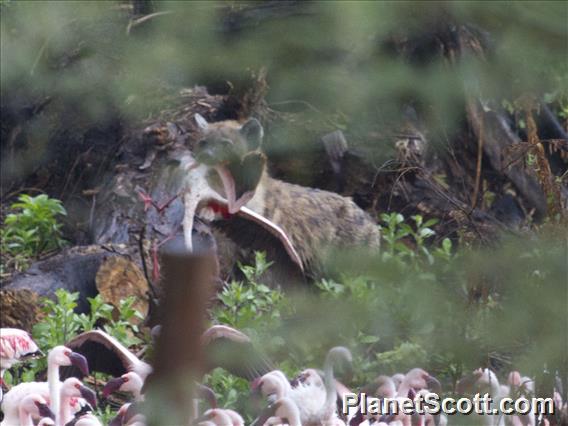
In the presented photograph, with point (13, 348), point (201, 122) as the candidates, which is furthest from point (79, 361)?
point (201, 122)

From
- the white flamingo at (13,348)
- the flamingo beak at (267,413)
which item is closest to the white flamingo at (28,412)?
the white flamingo at (13,348)

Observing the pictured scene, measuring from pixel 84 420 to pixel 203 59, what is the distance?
5.89ft

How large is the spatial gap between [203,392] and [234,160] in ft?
4.80

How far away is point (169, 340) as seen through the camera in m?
0.75

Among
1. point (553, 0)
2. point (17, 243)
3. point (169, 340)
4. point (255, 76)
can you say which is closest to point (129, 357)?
point (17, 243)

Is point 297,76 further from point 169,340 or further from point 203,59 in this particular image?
point 169,340

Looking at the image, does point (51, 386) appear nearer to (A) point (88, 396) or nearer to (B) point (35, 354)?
(A) point (88, 396)

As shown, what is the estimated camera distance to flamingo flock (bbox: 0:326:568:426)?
10.1 feet

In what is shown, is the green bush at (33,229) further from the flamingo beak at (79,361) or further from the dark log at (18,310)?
the flamingo beak at (79,361)

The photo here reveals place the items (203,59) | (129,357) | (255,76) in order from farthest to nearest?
(129,357)
(255,76)
(203,59)

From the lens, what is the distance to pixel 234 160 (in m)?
4.20

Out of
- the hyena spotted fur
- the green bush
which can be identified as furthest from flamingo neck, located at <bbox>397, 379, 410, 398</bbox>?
the green bush

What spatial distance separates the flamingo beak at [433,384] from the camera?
9.03 feet

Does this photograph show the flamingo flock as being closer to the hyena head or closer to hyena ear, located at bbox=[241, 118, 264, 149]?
the hyena head
